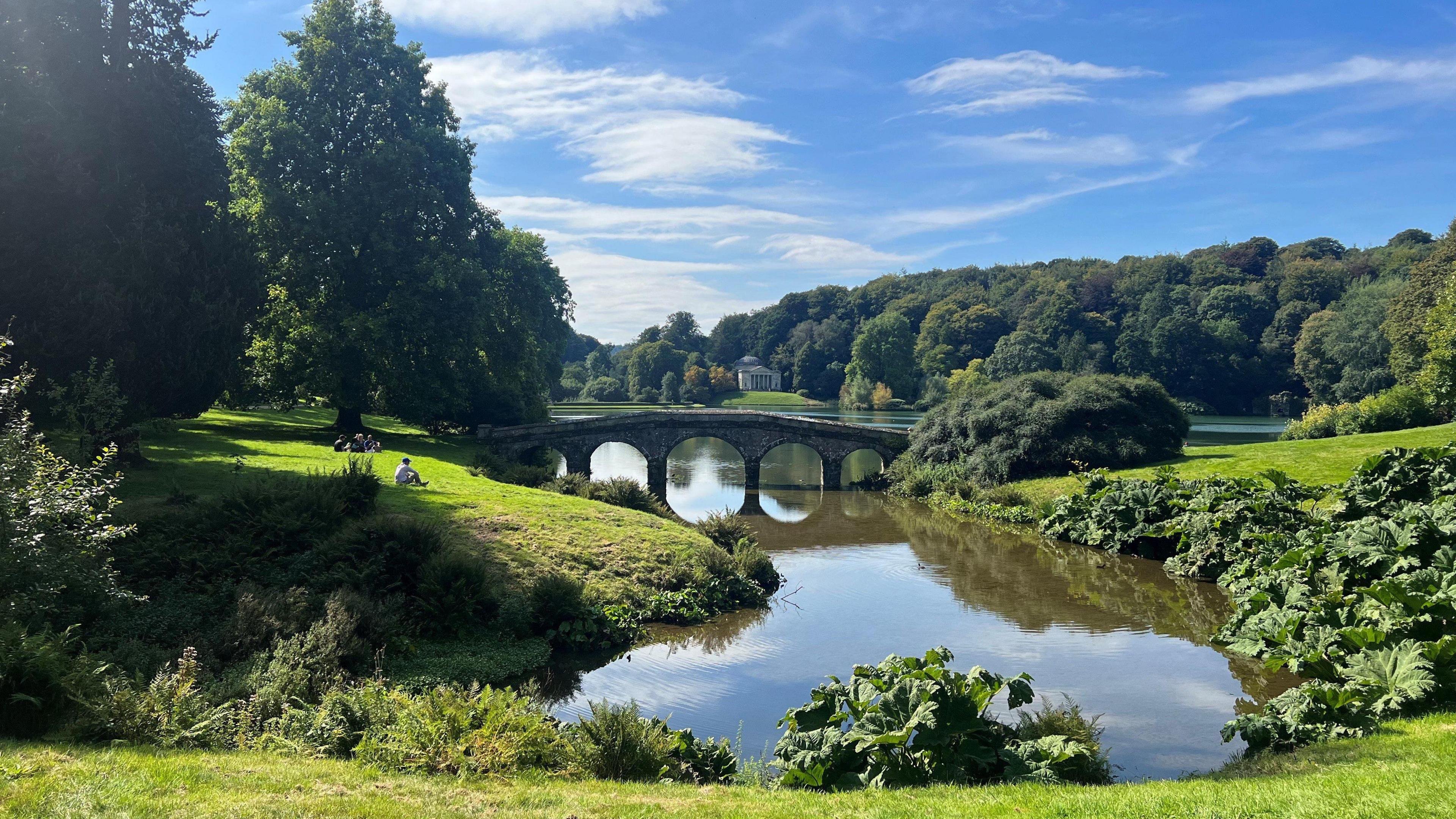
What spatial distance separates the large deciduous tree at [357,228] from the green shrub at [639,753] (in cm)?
2378

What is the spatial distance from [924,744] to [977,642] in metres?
8.44

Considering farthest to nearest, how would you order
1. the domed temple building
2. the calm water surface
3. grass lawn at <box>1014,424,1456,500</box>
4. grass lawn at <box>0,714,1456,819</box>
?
the domed temple building < grass lawn at <box>1014,424,1456,500</box> < the calm water surface < grass lawn at <box>0,714,1456,819</box>

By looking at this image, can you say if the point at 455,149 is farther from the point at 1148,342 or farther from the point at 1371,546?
the point at 1148,342

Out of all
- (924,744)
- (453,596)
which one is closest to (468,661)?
(453,596)

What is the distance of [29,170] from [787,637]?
1887cm

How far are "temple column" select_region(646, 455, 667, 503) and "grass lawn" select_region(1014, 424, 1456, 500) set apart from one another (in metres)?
16.2

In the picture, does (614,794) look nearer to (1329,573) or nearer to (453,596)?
(453,596)

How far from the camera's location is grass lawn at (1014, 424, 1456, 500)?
24141mm

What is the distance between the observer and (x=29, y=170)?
57.8 ft

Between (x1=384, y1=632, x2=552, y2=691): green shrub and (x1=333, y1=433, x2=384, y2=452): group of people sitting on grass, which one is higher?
(x1=333, y1=433, x2=384, y2=452): group of people sitting on grass

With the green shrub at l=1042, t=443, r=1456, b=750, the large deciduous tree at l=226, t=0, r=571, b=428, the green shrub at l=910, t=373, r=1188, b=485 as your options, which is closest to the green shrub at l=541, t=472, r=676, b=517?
the large deciduous tree at l=226, t=0, r=571, b=428

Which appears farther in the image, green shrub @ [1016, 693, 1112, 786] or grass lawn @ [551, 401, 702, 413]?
grass lawn @ [551, 401, 702, 413]

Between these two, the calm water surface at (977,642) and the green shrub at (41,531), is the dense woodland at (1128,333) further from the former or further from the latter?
the green shrub at (41,531)

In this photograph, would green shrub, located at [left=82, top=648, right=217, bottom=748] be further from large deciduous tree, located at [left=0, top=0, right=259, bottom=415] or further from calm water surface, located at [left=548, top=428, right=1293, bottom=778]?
large deciduous tree, located at [left=0, top=0, right=259, bottom=415]
